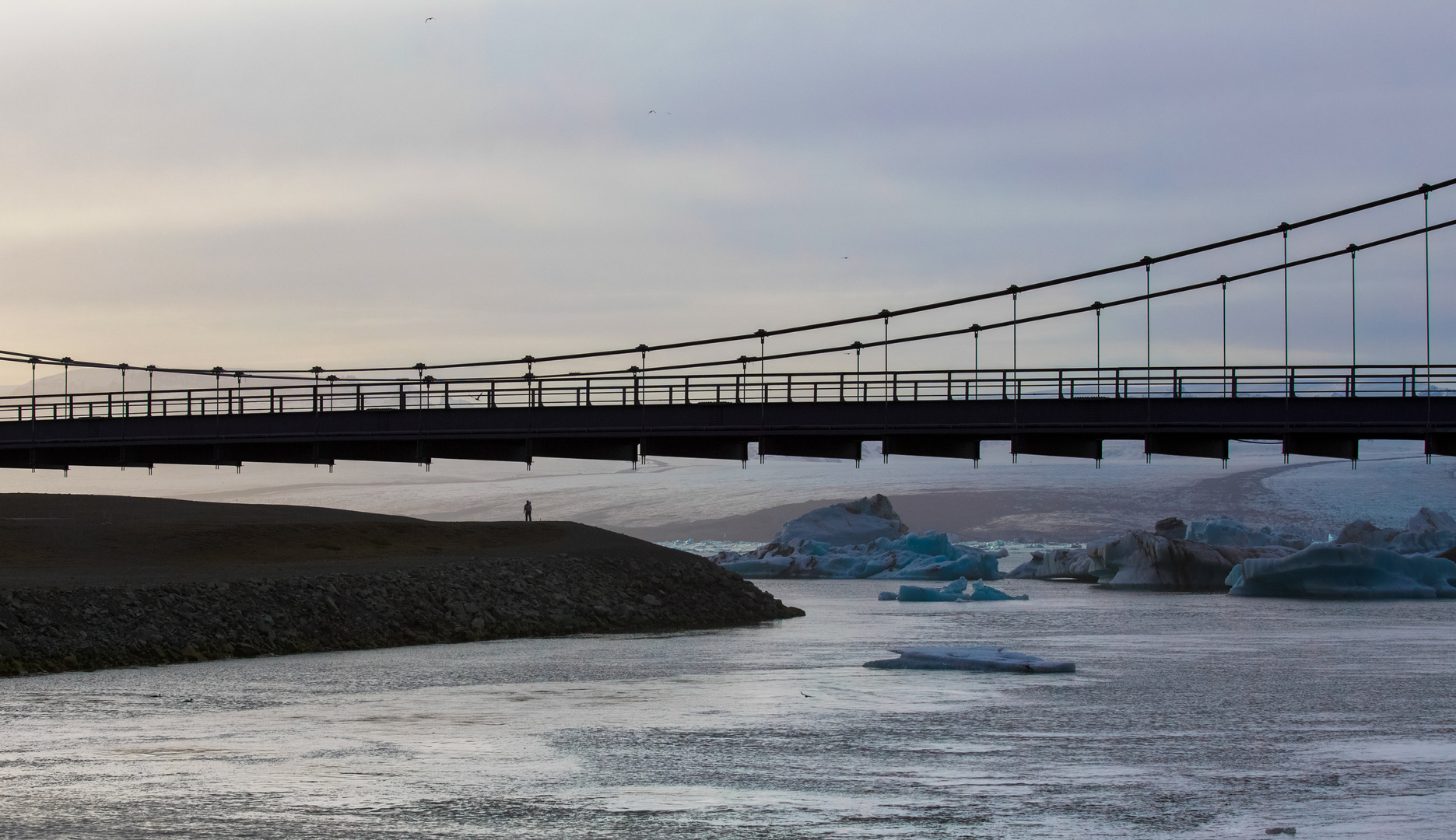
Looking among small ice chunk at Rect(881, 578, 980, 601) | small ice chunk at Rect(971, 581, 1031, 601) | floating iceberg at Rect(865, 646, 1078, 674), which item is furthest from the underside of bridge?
floating iceberg at Rect(865, 646, 1078, 674)

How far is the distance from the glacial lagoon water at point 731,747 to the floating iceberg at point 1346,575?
22.3 m

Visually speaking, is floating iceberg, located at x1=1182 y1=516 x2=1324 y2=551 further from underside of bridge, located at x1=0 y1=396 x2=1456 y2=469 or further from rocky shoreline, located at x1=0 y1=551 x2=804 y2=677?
rocky shoreline, located at x1=0 y1=551 x2=804 y2=677

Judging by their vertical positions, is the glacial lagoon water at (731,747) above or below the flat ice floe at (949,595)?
above

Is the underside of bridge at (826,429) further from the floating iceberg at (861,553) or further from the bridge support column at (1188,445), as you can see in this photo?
the floating iceberg at (861,553)

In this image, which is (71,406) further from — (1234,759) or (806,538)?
(1234,759)

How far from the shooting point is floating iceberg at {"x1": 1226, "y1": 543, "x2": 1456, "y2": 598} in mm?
48406

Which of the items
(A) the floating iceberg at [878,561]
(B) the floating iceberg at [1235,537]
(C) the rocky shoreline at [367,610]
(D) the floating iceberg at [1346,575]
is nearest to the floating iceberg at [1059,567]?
(A) the floating iceberg at [878,561]

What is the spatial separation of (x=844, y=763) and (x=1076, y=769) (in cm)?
200

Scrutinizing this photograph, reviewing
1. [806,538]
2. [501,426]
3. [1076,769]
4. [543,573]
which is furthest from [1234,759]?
[806,538]

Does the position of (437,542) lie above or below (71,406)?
below

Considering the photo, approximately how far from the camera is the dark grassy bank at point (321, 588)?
24.7 m

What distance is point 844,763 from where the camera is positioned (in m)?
13.7

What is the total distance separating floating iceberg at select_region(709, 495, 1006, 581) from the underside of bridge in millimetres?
21762

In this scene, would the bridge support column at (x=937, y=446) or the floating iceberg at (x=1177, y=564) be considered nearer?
the bridge support column at (x=937, y=446)
